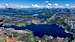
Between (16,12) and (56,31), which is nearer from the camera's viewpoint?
(56,31)

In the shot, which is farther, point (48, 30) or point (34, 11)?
point (34, 11)

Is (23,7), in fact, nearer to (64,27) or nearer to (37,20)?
(37,20)

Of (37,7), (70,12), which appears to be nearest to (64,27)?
(70,12)

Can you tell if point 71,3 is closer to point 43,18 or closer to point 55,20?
point 55,20

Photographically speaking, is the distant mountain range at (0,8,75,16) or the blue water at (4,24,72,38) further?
the distant mountain range at (0,8,75,16)

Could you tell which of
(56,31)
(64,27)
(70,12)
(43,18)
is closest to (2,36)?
(43,18)

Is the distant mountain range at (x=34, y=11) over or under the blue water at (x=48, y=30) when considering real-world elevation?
over

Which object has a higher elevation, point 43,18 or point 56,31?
point 43,18

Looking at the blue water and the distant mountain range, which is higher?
the distant mountain range

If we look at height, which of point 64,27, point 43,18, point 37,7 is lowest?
point 64,27

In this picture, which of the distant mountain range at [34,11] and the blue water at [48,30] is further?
the distant mountain range at [34,11]

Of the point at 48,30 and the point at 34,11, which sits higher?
the point at 34,11
